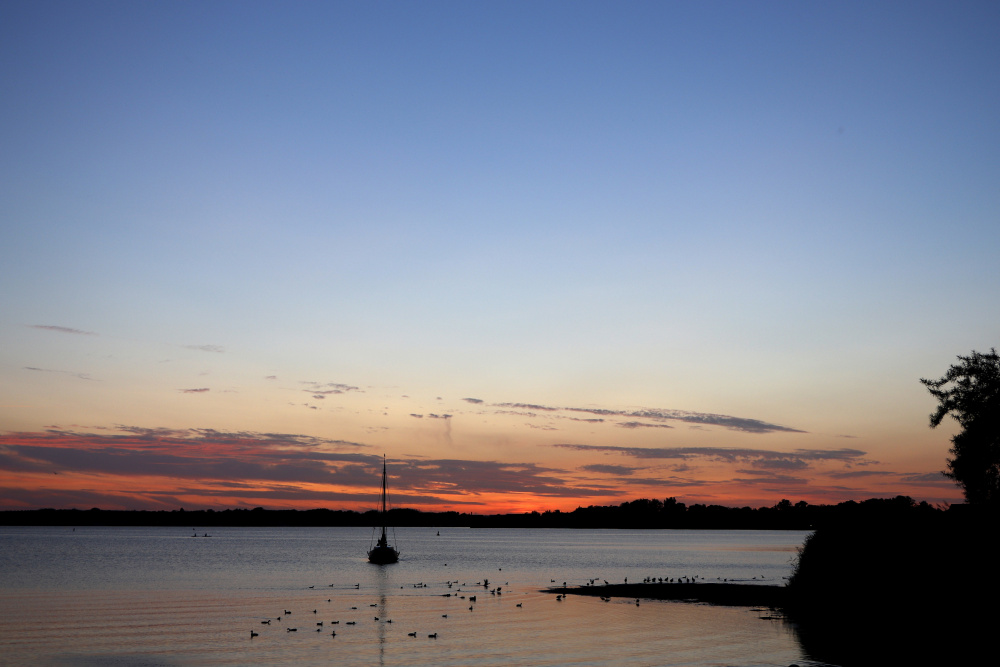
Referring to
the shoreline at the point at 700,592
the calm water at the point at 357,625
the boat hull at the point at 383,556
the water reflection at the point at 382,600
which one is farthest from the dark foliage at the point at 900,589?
the boat hull at the point at 383,556

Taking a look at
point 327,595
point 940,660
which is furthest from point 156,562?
point 940,660

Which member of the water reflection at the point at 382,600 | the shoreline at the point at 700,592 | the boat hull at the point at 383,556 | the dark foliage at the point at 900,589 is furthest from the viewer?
the boat hull at the point at 383,556

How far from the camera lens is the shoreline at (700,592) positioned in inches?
2505

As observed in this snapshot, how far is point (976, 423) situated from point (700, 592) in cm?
2790

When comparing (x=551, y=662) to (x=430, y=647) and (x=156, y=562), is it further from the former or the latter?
(x=156, y=562)

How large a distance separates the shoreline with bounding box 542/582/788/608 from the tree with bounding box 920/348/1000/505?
1534 cm

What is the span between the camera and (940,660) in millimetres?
35906

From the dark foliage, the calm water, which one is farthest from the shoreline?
the dark foliage

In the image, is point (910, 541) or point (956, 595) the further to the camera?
point (910, 541)

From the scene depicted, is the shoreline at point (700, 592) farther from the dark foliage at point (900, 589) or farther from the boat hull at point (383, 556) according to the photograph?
the boat hull at point (383, 556)

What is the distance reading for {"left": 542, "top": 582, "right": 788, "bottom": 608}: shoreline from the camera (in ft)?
209

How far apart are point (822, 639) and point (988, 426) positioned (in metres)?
21.4

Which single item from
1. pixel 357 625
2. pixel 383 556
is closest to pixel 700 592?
pixel 357 625

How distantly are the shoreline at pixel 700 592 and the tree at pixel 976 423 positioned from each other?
50.3ft
